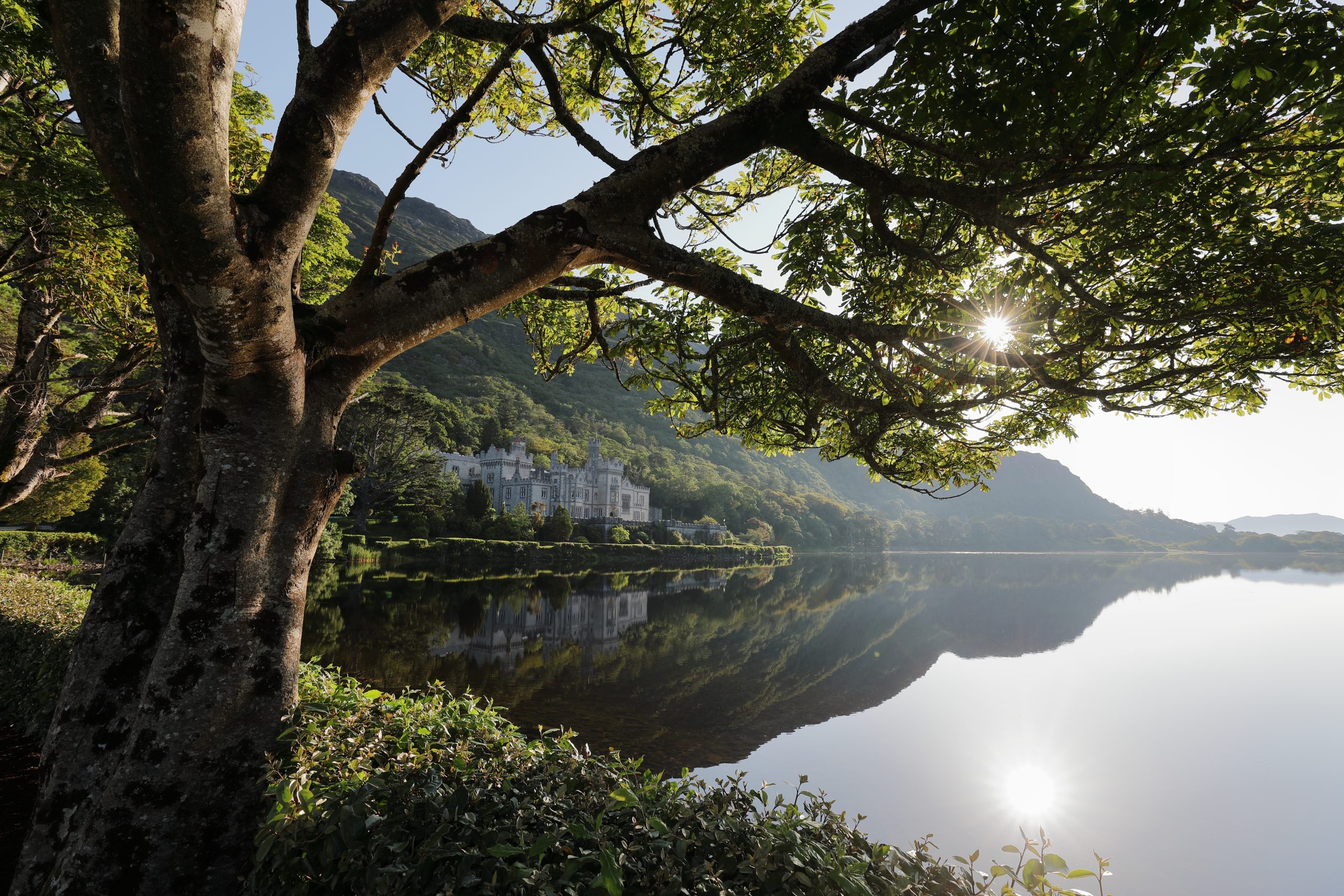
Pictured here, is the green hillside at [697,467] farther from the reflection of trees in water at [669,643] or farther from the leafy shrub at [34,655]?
the leafy shrub at [34,655]

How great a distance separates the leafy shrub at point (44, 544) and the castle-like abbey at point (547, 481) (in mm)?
36477

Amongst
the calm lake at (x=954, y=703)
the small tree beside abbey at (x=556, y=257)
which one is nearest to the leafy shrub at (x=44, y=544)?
the calm lake at (x=954, y=703)

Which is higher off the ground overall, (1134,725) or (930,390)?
(930,390)

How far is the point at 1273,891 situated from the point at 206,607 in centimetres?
1204

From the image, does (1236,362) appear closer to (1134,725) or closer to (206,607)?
(206,607)

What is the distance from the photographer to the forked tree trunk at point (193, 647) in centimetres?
272

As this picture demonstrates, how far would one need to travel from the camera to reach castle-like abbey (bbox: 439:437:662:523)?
70.9 meters

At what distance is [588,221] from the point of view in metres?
3.55

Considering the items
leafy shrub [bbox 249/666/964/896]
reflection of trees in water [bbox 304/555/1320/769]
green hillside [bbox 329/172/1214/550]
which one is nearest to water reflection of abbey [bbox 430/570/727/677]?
reflection of trees in water [bbox 304/555/1320/769]

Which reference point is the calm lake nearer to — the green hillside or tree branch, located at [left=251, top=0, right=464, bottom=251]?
tree branch, located at [left=251, top=0, right=464, bottom=251]

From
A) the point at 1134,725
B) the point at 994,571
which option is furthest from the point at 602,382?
the point at 1134,725

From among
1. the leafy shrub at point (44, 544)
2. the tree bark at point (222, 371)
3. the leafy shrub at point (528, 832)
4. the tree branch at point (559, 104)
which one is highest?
the tree branch at point (559, 104)

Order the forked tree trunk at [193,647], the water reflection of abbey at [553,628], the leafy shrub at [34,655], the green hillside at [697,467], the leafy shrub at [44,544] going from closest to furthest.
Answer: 1. the forked tree trunk at [193,647]
2. the leafy shrub at [34,655]
3. the water reflection of abbey at [553,628]
4. the leafy shrub at [44,544]
5. the green hillside at [697,467]

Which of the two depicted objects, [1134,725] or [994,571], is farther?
[994,571]
